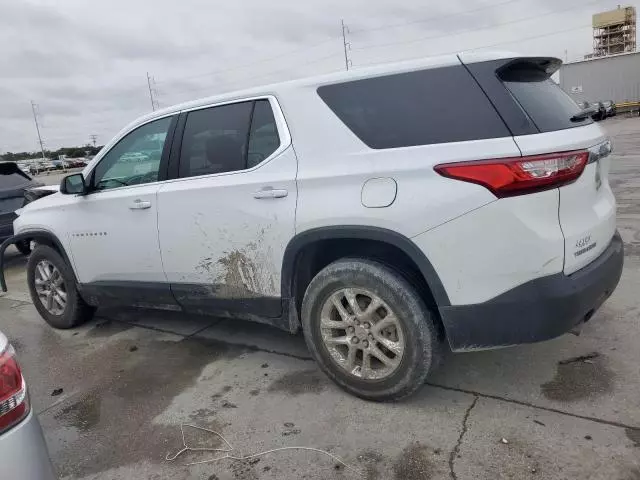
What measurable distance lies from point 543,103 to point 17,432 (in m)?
2.72

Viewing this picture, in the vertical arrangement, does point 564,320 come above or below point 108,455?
above

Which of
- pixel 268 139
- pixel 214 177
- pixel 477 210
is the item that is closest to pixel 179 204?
pixel 214 177

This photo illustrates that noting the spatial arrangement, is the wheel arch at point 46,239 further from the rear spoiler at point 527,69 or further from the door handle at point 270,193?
the rear spoiler at point 527,69

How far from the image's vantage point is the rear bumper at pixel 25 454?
64.1 inches

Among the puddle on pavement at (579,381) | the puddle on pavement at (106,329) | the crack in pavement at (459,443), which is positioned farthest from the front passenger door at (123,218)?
the puddle on pavement at (579,381)

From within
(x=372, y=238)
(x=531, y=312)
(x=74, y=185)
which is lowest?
(x=531, y=312)

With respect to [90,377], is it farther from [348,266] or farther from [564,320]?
[564,320]

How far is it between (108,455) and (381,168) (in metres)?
2.12

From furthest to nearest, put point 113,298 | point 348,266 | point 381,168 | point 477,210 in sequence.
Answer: point 113,298
point 348,266
point 381,168
point 477,210

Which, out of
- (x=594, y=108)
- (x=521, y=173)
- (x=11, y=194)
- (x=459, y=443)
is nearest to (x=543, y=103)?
(x=521, y=173)

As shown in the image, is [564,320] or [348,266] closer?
[564,320]

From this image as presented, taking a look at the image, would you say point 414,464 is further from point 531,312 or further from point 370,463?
point 531,312

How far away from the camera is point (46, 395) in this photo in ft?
11.9

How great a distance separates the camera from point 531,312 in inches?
98.5
